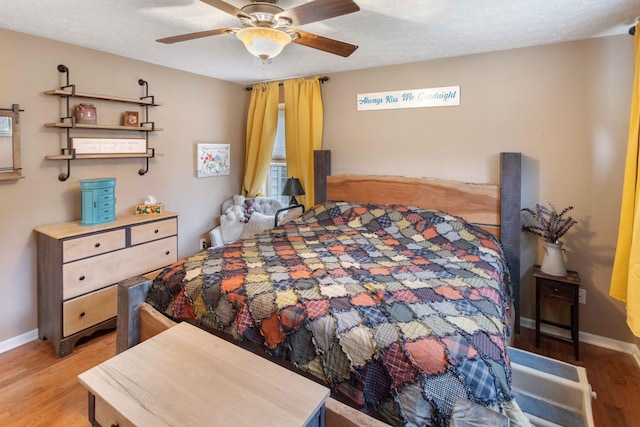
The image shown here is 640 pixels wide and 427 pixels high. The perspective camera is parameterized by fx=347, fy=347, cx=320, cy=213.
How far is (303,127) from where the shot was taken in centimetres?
379

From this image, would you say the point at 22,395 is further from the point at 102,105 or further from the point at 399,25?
the point at 399,25

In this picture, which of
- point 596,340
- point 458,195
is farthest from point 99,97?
point 596,340

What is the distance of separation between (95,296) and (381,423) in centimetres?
233

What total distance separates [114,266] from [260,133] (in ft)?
6.95

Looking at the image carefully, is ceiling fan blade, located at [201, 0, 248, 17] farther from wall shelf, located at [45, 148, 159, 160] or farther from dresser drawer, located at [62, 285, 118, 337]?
dresser drawer, located at [62, 285, 118, 337]

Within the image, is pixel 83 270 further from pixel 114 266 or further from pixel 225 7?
pixel 225 7

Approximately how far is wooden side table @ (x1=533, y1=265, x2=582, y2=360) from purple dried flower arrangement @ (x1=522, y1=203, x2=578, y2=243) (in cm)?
27

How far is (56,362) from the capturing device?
2336 mm

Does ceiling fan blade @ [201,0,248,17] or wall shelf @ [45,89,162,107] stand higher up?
ceiling fan blade @ [201,0,248,17]

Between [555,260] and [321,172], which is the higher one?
[321,172]

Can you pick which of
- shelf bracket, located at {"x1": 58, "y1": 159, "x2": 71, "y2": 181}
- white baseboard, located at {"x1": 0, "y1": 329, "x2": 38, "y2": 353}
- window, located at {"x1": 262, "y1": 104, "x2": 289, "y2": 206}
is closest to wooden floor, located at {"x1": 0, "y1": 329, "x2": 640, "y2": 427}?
white baseboard, located at {"x1": 0, "y1": 329, "x2": 38, "y2": 353}

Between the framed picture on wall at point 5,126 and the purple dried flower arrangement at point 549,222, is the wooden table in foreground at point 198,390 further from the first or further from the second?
the purple dried flower arrangement at point 549,222

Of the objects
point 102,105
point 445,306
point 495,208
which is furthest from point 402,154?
point 102,105

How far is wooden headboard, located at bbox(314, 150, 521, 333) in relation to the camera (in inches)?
106
